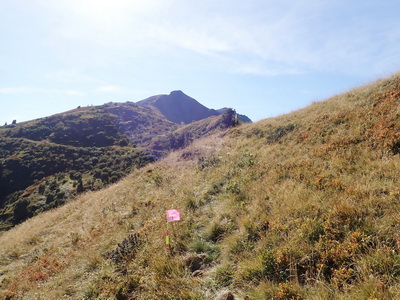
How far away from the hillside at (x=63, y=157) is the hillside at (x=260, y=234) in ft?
42.1

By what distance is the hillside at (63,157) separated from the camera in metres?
42.9

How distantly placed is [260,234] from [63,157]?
252 ft

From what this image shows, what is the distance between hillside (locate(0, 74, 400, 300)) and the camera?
345 cm

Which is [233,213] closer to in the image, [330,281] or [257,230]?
[257,230]

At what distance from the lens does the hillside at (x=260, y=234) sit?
3451 millimetres

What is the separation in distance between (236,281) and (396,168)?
190 inches

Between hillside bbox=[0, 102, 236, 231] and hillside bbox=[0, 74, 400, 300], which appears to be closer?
hillside bbox=[0, 74, 400, 300]

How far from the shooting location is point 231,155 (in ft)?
40.7

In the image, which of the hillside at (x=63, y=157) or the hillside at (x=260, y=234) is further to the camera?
the hillside at (x=63, y=157)

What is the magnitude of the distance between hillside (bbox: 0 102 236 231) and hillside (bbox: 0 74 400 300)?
12839 mm

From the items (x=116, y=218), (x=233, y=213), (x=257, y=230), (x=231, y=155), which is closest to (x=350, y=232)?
(x=257, y=230)

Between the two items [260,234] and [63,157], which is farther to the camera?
[63,157]

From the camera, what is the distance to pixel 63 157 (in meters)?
68.4

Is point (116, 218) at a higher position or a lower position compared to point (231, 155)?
lower
